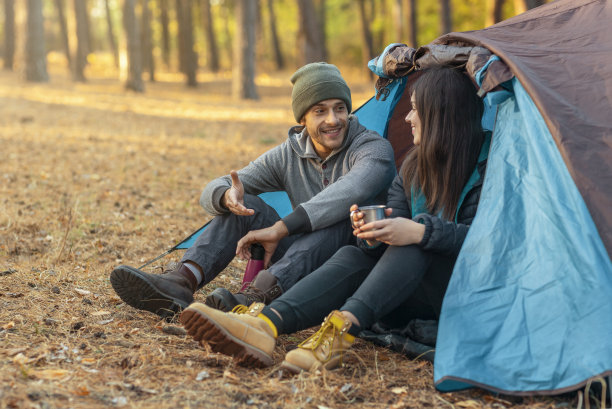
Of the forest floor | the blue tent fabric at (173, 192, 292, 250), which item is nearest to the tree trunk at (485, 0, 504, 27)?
the forest floor

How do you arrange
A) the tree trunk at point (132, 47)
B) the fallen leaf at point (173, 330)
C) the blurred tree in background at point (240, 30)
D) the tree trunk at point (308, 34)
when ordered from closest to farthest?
the fallen leaf at point (173, 330) < the tree trunk at point (308, 34) < the blurred tree in background at point (240, 30) < the tree trunk at point (132, 47)

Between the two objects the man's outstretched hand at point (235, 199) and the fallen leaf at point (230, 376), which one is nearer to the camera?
the fallen leaf at point (230, 376)

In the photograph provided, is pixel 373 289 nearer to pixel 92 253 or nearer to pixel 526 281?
pixel 526 281

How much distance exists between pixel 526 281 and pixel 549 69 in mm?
1102

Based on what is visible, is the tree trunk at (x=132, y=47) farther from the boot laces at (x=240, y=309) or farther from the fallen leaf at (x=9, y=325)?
the boot laces at (x=240, y=309)

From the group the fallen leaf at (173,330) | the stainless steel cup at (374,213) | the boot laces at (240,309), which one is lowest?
the fallen leaf at (173,330)

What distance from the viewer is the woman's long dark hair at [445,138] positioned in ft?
10.5

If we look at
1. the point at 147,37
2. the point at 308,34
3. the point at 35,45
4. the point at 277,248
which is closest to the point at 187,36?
the point at 147,37

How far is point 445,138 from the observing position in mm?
3213

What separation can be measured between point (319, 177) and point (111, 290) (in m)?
1.47

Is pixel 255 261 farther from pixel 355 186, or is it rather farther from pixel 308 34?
pixel 308 34

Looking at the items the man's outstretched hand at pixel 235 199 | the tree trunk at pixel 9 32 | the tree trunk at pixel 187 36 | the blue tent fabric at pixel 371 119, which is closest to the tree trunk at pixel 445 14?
the tree trunk at pixel 187 36

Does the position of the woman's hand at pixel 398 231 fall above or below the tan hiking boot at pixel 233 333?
above

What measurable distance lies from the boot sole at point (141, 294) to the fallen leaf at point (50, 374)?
2.41 ft
